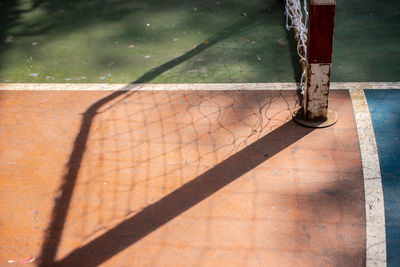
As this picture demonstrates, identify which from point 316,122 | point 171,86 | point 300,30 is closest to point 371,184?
point 316,122

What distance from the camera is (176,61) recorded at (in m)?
6.64

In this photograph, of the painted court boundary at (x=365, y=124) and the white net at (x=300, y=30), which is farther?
the white net at (x=300, y=30)

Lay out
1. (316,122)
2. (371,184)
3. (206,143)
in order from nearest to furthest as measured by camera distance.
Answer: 1. (371,184)
2. (206,143)
3. (316,122)

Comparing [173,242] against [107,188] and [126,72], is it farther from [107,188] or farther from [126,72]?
[126,72]

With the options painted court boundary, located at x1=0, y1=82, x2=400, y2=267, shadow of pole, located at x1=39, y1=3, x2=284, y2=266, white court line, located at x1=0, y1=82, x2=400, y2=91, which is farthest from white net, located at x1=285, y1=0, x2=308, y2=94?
shadow of pole, located at x1=39, y1=3, x2=284, y2=266

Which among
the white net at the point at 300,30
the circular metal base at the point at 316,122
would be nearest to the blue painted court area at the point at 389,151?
the circular metal base at the point at 316,122

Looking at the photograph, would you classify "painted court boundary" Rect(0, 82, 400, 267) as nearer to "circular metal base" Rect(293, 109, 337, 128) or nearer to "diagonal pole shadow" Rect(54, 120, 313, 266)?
"circular metal base" Rect(293, 109, 337, 128)

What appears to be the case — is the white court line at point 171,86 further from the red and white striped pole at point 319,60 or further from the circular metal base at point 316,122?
the red and white striped pole at point 319,60

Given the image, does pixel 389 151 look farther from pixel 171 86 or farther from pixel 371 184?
pixel 171 86

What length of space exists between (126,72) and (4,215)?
9.20ft

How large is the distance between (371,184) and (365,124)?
0.98 metres

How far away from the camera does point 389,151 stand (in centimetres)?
467

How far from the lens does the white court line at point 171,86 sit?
571 centimetres

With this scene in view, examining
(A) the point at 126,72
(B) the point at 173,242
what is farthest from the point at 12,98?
(B) the point at 173,242
